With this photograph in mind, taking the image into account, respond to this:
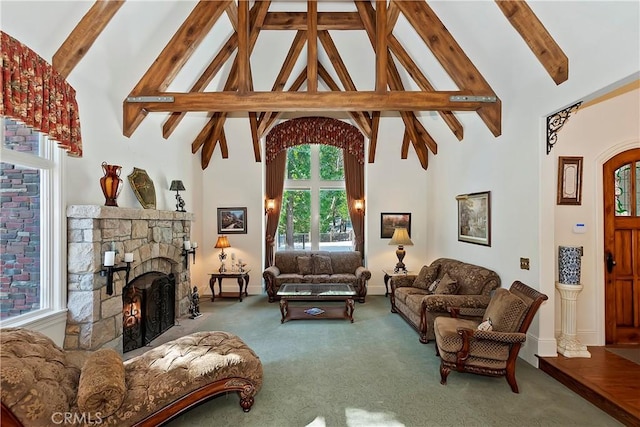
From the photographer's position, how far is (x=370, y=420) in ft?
8.48

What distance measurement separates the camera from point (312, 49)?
407cm

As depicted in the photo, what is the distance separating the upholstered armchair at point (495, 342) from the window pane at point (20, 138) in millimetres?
4325

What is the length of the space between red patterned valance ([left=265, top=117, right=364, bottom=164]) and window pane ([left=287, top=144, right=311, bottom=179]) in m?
0.41

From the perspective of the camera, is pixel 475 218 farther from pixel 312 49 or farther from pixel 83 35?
pixel 83 35

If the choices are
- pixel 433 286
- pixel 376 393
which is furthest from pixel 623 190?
pixel 376 393

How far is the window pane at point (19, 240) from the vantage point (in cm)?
285

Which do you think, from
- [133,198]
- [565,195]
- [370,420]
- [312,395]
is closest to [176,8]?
[133,198]

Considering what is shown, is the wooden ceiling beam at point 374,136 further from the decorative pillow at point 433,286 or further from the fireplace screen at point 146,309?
the fireplace screen at point 146,309

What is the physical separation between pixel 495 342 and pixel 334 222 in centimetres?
501

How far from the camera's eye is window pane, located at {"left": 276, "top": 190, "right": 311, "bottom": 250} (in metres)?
7.72

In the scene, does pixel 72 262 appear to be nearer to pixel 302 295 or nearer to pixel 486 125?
pixel 302 295

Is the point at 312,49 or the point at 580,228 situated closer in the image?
the point at 580,228

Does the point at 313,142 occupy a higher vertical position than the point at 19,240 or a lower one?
higher

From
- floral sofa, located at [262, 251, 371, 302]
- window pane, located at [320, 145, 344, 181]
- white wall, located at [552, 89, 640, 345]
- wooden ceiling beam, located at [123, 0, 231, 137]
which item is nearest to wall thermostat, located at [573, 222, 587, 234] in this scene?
white wall, located at [552, 89, 640, 345]
